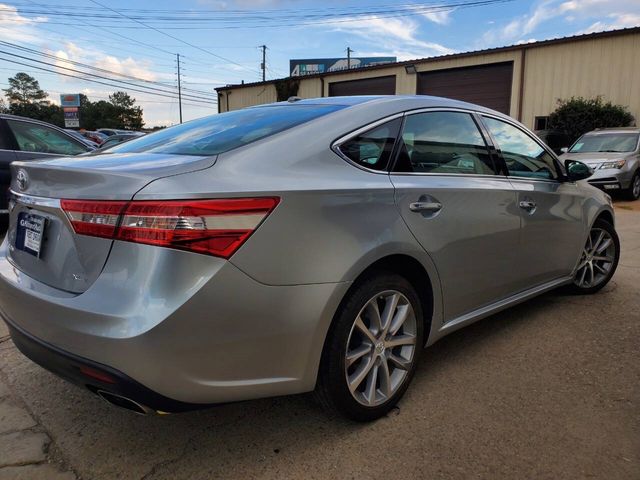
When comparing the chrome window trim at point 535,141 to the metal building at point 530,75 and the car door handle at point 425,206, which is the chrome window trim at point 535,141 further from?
the metal building at point 530,75

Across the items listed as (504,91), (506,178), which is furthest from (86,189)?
(504,91)

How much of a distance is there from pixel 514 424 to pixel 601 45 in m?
19.2

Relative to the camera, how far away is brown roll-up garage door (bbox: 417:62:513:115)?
2048 cm

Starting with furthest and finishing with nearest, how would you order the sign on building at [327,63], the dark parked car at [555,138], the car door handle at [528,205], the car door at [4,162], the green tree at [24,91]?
the green tree at [24,91] → the sign on building at [327,63] → the dark parked car at [555,138] → the car door at [4,162] → the car door handle at [528,205]

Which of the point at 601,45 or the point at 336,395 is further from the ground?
Answer: the point at 601,45

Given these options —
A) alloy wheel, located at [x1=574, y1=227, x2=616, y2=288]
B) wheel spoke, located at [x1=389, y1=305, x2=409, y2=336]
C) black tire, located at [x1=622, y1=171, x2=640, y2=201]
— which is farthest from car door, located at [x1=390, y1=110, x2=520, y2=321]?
black tire, located at [x1=622, y1=171, x2=640, y2=201]

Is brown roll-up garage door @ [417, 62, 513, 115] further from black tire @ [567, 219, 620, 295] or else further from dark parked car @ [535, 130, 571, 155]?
black tire @ [567, 219, 620, 295]

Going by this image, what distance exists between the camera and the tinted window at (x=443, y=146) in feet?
8.96

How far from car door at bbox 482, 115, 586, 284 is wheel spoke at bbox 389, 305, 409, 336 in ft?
3.90

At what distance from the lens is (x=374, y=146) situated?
2.55 m

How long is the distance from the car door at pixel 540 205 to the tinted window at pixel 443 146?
0.21 m

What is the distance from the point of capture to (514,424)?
8.27ft

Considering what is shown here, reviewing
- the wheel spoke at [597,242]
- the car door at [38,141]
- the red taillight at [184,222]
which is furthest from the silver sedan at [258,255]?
the car door at [38,141]

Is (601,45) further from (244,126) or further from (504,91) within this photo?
(244,126)
